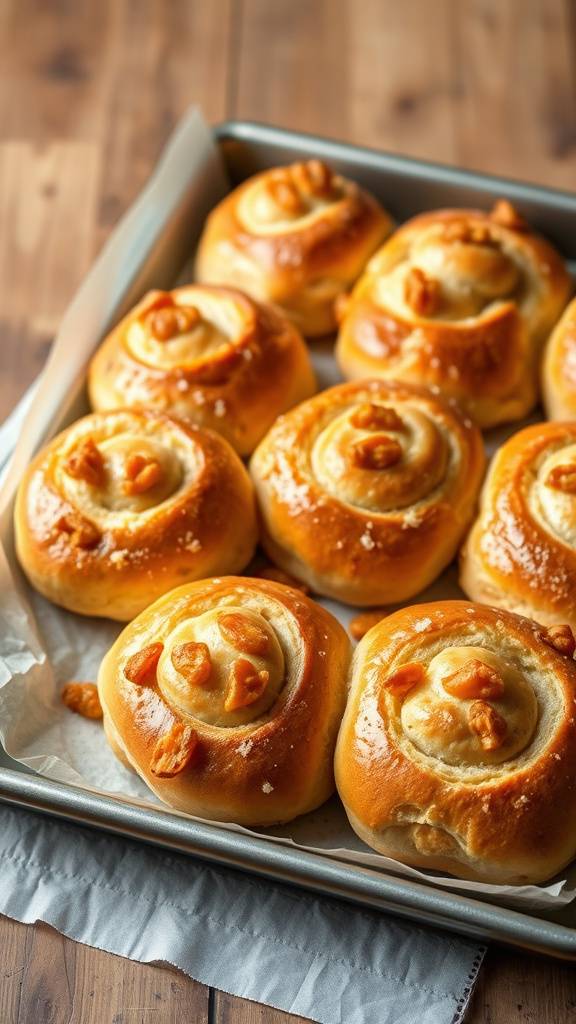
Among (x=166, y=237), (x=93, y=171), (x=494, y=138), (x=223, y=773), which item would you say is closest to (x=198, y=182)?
(x=166, y=237)

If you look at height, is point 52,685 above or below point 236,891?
above

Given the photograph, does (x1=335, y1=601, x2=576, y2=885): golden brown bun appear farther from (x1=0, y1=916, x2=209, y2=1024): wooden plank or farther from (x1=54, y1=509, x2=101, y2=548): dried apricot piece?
(x1=54, y1=509, x2=101, y2=548): dried apricot piece

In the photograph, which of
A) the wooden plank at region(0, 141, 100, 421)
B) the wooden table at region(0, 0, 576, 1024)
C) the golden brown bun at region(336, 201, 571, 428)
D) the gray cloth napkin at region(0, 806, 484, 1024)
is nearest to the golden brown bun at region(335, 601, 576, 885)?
the gray cloth napkin at region(0, 806, 484, 1024)

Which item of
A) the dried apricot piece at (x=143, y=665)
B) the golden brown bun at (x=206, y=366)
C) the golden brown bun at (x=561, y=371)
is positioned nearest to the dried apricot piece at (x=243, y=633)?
the dried apricot piece at (x=143, y=665)

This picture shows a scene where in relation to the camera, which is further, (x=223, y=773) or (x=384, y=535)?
(x=384, y=535)

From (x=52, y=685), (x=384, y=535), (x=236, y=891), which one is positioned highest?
(x=384, y=535)

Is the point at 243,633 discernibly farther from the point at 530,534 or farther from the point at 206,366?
the point at 206,366

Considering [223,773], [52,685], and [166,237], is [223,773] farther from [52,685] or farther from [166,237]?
[166,237]
